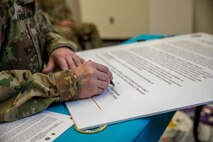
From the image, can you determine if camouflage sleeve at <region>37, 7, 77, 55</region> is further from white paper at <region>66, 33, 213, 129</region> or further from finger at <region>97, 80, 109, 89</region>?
finger at <region>97, 80, 109, 89</region>

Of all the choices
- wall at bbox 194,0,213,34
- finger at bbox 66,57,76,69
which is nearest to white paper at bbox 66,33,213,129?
finger at bbox 66,57,76,69

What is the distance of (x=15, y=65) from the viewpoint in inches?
28.1

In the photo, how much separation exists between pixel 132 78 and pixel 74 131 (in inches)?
10.7

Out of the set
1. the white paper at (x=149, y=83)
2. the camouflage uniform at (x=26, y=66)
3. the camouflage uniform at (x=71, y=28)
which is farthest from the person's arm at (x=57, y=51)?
the camouflage uniform at (x=71, y=28)

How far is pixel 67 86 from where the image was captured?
0.60m

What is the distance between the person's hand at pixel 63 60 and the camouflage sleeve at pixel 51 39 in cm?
2

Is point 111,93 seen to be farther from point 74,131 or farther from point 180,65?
point 180,65

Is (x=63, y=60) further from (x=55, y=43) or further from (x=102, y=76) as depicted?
(x=102, y=76)

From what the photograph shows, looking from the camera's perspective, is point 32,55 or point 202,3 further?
point 202,3

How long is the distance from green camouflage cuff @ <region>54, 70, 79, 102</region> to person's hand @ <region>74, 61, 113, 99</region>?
1 centimetres

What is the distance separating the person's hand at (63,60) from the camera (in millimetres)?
784

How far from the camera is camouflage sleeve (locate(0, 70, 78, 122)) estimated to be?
56 centimetres

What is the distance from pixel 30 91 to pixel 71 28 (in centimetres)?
238

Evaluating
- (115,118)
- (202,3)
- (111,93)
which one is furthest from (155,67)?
(202,3)
